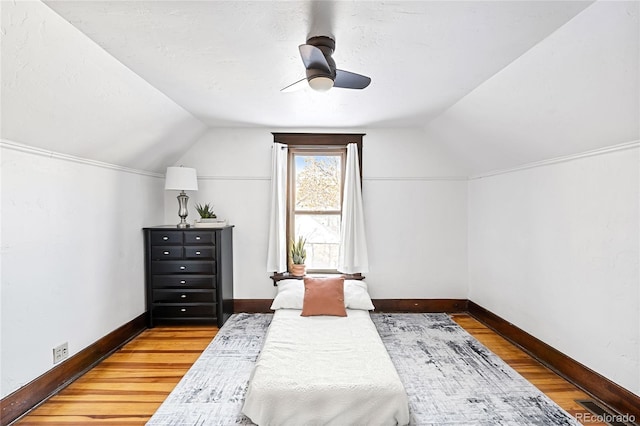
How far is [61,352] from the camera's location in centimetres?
282

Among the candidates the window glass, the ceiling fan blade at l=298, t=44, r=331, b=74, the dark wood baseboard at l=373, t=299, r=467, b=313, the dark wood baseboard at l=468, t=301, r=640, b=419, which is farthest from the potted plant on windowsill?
the dark wood baseboard at l=468, t=301, r=640, b=419

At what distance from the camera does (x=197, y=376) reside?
9.66ft

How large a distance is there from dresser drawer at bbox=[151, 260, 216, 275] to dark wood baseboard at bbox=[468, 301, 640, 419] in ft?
10.7

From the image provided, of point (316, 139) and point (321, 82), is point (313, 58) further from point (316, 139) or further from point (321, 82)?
point (316, 139)

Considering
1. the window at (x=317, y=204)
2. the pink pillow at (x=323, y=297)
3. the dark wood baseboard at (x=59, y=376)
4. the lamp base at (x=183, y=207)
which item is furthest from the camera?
the window at (x=317, y=204)

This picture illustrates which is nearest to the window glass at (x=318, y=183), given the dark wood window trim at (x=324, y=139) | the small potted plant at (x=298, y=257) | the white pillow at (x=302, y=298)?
the dark wood window trim at (x=324, y=139)

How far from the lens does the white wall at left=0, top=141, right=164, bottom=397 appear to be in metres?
2.38

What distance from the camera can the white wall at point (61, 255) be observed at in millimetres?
2381

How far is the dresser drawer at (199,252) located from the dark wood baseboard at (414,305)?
218 cm

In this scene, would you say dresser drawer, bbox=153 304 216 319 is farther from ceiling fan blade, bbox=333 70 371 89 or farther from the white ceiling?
ceiling fan blade, bbox=333 70 371 89

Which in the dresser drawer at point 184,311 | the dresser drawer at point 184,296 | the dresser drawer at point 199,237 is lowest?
the dresser drawer at point 184,311

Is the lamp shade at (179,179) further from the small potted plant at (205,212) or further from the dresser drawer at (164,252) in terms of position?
the dresser drawer at (164,252)

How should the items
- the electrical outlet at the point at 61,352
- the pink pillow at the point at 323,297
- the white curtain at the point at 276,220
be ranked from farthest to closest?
the white curtain at the point at 276,220
the pink pillow at the point at 323,297
the electrical outlet at the point at 61,352

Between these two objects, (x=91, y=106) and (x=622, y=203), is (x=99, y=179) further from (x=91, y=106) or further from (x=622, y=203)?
(x=622, y=203)
